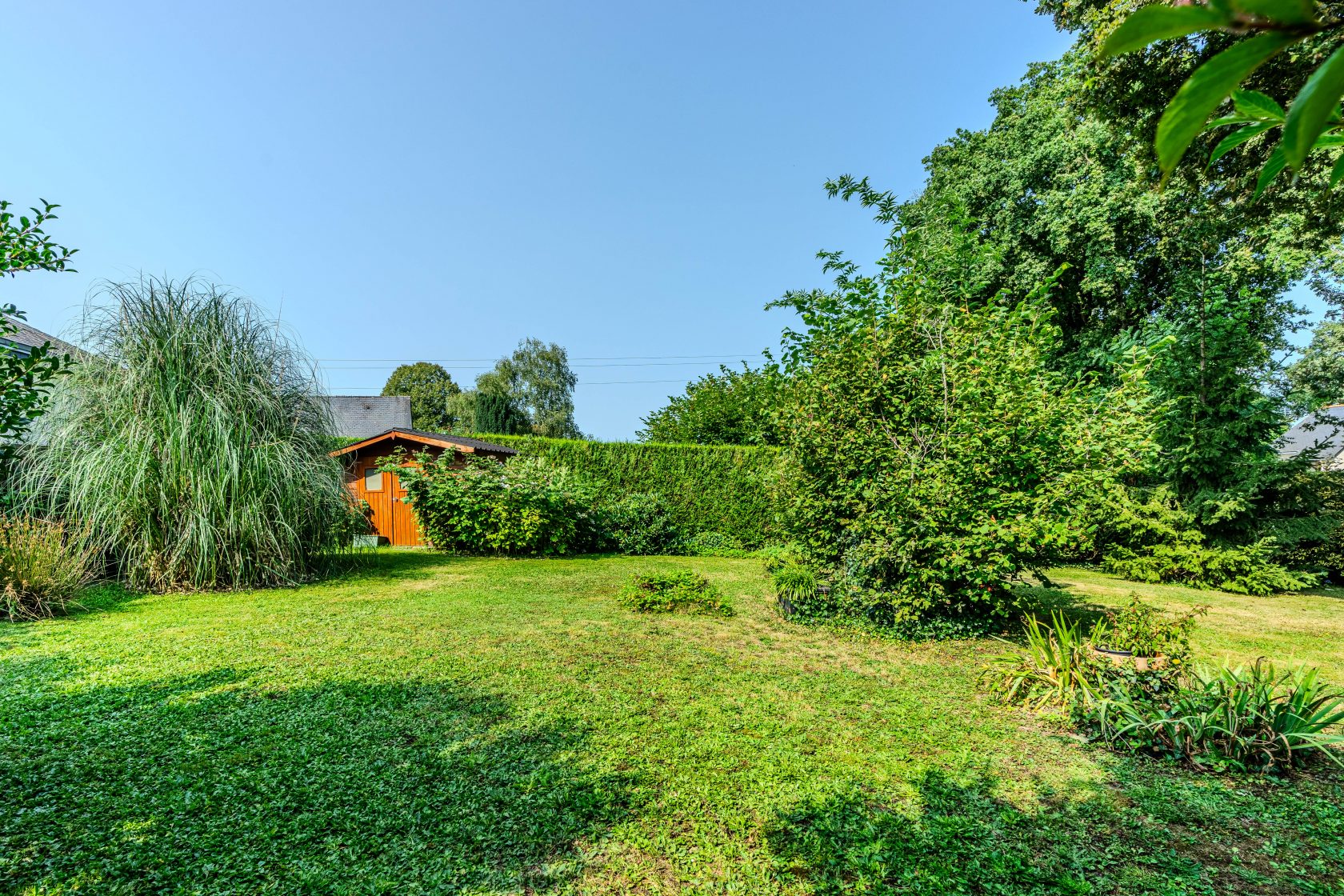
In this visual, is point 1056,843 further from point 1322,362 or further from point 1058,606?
point 1322,362

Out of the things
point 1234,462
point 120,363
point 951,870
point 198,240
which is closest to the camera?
point 951,870

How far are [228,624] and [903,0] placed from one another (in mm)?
10142

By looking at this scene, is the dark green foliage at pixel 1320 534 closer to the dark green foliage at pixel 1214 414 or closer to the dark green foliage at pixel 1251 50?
the dark green foliage at pixel 1214 414

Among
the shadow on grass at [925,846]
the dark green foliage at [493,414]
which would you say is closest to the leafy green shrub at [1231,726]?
the shadow on grass at [925,846]

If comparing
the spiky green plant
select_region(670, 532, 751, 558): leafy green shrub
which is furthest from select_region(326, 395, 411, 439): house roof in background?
the spiky green plant

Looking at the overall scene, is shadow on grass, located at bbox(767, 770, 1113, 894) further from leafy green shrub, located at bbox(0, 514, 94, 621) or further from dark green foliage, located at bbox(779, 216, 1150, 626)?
leafy green shrub, located at bbox(0, 514, 94, 621)

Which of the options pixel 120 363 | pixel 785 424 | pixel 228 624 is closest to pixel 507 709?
pixel 228 624

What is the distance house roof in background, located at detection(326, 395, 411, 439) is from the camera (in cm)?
2417

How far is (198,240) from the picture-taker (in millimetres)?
8820

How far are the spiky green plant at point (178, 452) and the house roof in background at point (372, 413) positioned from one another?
17.3 metres

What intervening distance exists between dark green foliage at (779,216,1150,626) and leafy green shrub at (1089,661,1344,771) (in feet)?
5.33

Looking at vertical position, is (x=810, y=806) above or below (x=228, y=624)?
below

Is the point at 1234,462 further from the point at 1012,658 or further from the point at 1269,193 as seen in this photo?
the point at 1012,658

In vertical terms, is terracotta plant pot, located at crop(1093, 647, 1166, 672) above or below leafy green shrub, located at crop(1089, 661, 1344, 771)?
above
